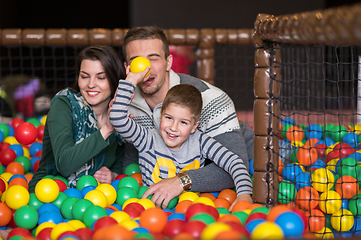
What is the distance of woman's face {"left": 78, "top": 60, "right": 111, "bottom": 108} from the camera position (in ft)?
5.80

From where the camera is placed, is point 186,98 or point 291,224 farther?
point 186,98

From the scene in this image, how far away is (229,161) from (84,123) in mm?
730

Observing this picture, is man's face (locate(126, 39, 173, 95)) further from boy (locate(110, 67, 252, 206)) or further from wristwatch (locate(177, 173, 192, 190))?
wristwatch (locate(177, 173, 192, 190))

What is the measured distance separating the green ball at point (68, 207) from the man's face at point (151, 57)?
0.62 meters

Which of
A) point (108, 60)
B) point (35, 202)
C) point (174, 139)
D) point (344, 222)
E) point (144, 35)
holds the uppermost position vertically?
point (144, 35)

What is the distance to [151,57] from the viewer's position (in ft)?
5.79

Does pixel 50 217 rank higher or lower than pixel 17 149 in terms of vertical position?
lower

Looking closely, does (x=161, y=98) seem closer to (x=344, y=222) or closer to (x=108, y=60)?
(x=108, y=60)

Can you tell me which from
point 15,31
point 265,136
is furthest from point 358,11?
point 15,31

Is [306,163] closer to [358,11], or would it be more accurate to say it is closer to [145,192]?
[145,192]

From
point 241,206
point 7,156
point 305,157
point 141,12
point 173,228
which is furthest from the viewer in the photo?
point 141,12

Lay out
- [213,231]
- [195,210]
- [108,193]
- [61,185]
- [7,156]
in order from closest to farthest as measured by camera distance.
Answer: [213,231] < [195,210] < [108,193] < [61,185] < [7,156]

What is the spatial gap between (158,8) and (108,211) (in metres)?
5.49

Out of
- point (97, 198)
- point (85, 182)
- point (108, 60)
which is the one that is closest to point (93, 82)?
point (108, 60)
